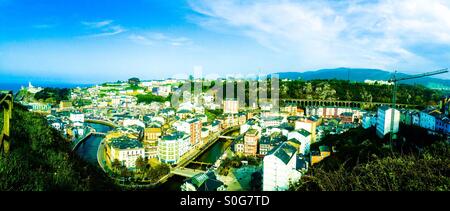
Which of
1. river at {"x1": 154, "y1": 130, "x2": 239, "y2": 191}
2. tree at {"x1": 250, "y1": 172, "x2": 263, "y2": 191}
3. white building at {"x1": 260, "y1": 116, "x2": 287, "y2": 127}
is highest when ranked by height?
white building at {"x1": 260, "y1": 116, "x2": 287, "y2": 127}

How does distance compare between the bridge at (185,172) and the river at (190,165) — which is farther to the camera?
the bridge at (185,172)

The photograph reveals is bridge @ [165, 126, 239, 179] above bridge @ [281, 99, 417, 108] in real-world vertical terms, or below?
below

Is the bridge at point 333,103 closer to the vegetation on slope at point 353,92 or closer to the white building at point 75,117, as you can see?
the vegetation on slope at point 353,92

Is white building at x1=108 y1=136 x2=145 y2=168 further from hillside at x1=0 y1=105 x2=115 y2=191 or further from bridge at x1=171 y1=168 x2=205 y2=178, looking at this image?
hillside at x1=0 y1=105 x2=115 y2=191

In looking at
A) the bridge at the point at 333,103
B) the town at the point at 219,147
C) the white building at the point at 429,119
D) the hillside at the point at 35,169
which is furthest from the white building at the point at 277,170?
the bridge at the point at 333,103

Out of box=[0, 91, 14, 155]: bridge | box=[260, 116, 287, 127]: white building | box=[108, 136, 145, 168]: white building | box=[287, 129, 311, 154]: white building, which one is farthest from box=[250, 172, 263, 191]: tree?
box=[260, 116, 287, 127]: white building

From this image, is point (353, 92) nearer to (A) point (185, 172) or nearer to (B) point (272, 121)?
(B) point (272, 121)

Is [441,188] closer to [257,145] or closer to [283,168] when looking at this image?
[283,168]

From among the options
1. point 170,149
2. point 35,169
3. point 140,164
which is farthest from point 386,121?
point 35,169

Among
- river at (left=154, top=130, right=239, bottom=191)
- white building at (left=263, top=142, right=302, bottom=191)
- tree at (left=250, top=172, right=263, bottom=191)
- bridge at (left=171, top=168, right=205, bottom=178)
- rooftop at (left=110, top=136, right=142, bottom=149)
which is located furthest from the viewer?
rooftop at (left=110, top=136, right=142, bottom=149)

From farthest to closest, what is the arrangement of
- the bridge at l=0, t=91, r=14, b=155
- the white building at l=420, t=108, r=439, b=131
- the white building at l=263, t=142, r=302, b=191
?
the white building at l=420, t=108, r=439, b=131, the white building at l=263, t=142, r=302, b=191, the bridge at l=0, t=91, r=14, b=155
